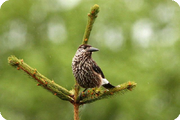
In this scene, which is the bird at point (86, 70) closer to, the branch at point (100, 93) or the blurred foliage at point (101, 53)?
the branch at point (100, 93)

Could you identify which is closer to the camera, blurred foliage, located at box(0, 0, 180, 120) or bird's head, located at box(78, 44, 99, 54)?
bird's head, located at box(78, 44, 99, 54)

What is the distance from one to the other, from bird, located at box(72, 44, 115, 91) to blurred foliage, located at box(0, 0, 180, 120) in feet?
21.1

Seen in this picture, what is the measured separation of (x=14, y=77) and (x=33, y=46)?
7.77ft

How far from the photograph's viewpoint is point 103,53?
13.9 m

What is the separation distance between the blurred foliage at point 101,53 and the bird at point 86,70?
6.43 meters

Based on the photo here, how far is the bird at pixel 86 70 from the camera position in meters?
4.34

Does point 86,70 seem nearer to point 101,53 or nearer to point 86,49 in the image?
point 86,49

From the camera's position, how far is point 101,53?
547 inches

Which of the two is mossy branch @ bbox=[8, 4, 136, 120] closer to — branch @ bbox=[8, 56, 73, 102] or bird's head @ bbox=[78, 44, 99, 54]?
branch @ bbox=[8, 56, 73, 102]

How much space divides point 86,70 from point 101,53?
9454 mm

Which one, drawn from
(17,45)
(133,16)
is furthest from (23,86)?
(133,16)

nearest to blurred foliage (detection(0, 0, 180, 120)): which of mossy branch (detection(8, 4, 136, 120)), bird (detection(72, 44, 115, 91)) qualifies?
bird (detection(72, 44, 115, 91))

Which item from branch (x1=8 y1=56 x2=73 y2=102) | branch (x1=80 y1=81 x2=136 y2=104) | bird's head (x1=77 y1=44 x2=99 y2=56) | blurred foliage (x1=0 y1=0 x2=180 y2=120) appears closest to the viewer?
branch (x1=8 y1=56 x2=73 y2=102)

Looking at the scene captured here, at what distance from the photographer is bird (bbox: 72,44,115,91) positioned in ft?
14.2
